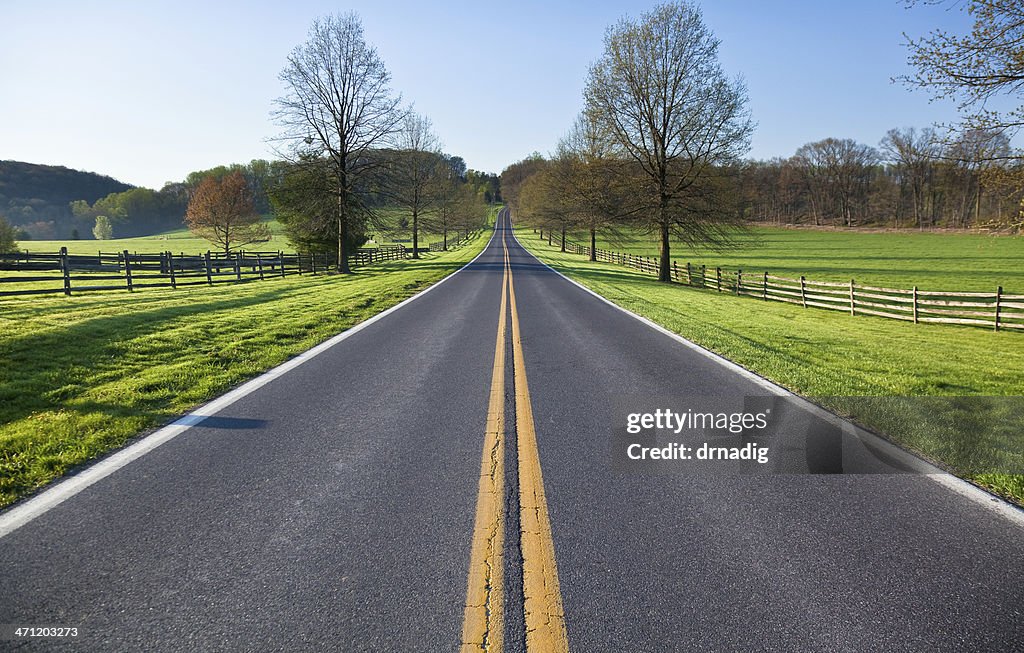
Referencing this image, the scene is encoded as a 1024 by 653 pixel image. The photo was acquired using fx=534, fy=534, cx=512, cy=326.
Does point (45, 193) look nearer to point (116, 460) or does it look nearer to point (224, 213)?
point (224, 213)

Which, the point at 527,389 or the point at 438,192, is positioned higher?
the point at 438,192

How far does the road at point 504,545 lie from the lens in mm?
2346

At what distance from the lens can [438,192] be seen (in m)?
54.2

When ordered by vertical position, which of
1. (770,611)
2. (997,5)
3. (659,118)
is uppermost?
(659,118)

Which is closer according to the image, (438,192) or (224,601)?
(224,601)

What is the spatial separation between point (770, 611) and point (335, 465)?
3.13m

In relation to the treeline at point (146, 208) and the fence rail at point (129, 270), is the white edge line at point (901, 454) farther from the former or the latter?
the treeline at point (146, 208)

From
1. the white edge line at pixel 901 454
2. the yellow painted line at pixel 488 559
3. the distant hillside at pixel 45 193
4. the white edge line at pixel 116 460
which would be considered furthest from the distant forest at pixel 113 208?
the yellow painted line at pixel 488 559

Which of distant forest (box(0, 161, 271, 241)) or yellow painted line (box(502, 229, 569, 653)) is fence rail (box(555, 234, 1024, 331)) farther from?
distant forest (box(0, 161, 271, 241))

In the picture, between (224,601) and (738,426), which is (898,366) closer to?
(738,426)

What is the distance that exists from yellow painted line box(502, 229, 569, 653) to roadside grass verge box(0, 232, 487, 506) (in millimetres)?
3485

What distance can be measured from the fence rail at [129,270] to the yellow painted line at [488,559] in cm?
1941

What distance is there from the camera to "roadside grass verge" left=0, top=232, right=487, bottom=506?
15.3ft

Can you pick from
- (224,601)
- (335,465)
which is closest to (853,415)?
(335,465)
